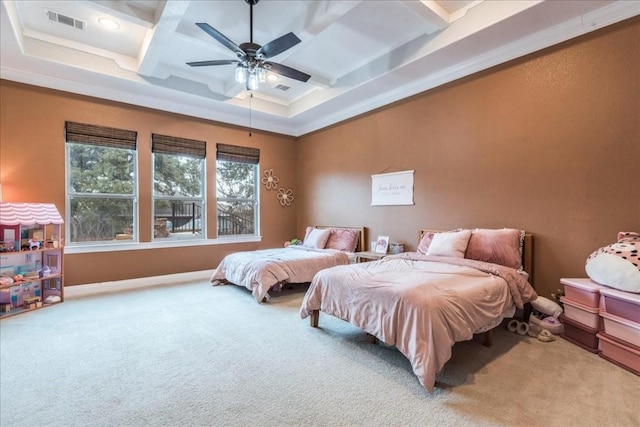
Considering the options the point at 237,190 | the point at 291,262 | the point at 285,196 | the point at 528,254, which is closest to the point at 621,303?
the point at 528,254

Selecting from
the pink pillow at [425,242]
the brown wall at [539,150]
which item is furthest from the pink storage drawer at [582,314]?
the pink pillow at [425,242]

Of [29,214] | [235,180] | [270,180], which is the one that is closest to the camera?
[29,214]

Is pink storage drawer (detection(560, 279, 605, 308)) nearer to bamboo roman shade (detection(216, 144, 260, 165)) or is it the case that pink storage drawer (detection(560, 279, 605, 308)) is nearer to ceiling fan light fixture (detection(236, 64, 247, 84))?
ceiling fan light fixture (detection(236, 64, 247, 84))

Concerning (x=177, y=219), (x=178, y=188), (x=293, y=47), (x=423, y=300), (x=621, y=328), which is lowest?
(x=621, y=328)

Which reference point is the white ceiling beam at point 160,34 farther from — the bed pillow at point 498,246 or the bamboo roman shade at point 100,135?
the bed pillow at point 498,246

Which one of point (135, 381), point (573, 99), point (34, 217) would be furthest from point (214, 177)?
point (573, 99)

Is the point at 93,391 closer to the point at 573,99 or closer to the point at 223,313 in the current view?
the point at 223,313

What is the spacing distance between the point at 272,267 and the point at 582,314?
10.5 feet

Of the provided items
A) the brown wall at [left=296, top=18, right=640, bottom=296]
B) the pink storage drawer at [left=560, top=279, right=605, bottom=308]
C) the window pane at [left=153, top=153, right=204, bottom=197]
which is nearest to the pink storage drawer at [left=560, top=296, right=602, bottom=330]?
the pink storage drawer at [left=560, top=279, right=605, bottom=308]

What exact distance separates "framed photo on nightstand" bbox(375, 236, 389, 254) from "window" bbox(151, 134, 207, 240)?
3088 mm

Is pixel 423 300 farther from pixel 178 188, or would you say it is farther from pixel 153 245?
pixel 178 188

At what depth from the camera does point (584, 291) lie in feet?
8.26

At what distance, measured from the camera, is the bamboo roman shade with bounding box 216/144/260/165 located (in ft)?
18.3

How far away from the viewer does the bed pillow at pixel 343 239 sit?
16.5 feet
